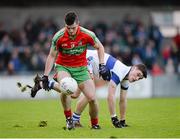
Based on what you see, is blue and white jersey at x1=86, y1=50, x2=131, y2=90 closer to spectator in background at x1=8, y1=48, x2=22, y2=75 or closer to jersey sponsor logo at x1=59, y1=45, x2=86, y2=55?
jersey sponsor logo at x1=59, y1=45, x2=86, y2=55

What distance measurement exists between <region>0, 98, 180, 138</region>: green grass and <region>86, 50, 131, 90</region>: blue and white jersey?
99 centimetres

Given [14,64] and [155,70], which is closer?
[14,64]

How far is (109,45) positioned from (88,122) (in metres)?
14.4

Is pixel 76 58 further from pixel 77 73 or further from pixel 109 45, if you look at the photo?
pixel 109 45

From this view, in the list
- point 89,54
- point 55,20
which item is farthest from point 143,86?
point 89,54

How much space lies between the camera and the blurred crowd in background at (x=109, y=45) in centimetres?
2966

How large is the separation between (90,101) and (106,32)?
57.0 ft

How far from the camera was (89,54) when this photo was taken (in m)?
15.7

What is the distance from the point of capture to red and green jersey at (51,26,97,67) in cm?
1408

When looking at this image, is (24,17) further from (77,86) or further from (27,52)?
(77,86)

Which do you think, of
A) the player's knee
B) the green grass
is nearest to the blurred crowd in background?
the green grass

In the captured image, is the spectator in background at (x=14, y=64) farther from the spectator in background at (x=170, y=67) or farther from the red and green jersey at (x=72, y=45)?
the red and green jersey at (x=72, y=45)

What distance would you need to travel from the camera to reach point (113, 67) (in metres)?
15.0

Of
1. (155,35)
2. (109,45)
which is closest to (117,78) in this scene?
(109,45)
